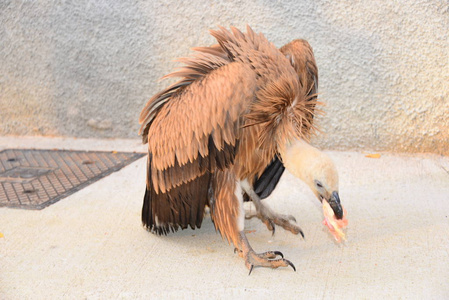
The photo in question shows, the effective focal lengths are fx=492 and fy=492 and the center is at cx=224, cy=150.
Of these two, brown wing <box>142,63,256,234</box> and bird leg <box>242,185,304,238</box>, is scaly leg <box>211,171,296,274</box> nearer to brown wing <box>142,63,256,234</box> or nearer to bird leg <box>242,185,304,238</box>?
brown wing <box>142,63,256,234</box>

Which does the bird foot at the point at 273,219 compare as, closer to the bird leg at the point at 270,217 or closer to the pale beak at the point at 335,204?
the bird leg at the point at 270,217

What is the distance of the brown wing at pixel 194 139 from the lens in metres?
2.39

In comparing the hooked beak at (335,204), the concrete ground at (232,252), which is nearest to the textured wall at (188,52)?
the concrete ground at (232,252)

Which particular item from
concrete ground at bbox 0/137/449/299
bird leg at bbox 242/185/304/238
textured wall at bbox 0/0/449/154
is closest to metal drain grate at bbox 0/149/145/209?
concrete ground at bbox 0/137/449/299

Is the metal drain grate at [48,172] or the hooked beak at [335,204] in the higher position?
the hooked beak at [335,204]

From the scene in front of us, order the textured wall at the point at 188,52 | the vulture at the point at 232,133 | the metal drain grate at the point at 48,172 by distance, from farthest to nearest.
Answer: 1. the textured wall at the point at 188,52
2. the metal drain grate at the point at 48,172
3. the vulture at the point at 232,133

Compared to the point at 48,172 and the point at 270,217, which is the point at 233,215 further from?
the point at 48,172

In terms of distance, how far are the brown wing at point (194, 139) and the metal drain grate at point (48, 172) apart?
1.25 metres

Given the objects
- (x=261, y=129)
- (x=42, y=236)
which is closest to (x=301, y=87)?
(x=261, y=129)

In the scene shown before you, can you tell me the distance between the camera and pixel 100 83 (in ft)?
16.4

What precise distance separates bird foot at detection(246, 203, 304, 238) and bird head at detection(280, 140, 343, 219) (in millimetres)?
700

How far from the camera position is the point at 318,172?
228 centimetres

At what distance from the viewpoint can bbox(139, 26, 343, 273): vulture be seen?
238cm

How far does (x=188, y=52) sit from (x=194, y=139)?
2.46 meters
